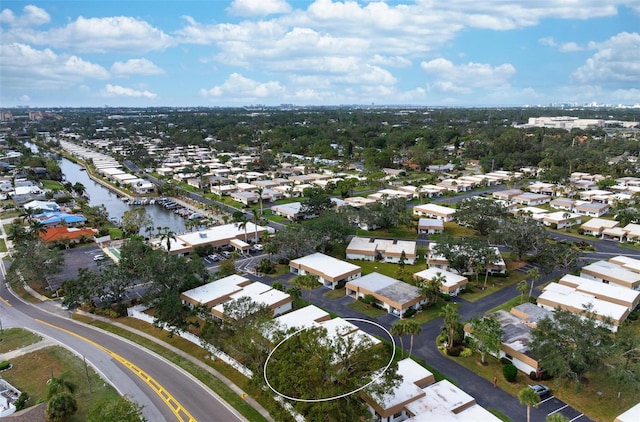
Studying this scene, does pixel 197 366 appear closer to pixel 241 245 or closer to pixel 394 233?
pixel 241 245

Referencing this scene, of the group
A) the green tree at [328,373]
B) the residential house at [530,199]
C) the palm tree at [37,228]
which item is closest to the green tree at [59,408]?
the green tree at [328,373]

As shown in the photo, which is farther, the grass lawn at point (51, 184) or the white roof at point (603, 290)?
the grass lawn at point (51, 184)

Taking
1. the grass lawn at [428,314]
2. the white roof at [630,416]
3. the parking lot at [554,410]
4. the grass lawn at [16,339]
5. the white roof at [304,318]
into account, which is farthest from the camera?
the grass lawn at [428,314]

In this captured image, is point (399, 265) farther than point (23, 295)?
Yes

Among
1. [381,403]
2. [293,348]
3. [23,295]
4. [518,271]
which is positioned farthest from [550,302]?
[23,295]

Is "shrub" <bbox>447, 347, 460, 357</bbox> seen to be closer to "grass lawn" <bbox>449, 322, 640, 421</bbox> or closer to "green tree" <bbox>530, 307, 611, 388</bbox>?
"grass lawn" <bbox>449, 322, 640, 421</bbox>

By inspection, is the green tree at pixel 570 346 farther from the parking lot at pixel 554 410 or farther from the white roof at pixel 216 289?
the white roof at pixel 216 289

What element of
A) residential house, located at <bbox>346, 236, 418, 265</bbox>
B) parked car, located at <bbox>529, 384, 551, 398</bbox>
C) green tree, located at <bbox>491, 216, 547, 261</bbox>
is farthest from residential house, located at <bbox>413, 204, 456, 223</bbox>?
parked car, located at <bbox>529, 384, 551, 398</bbox>

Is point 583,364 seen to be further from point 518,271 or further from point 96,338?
point 96,338
